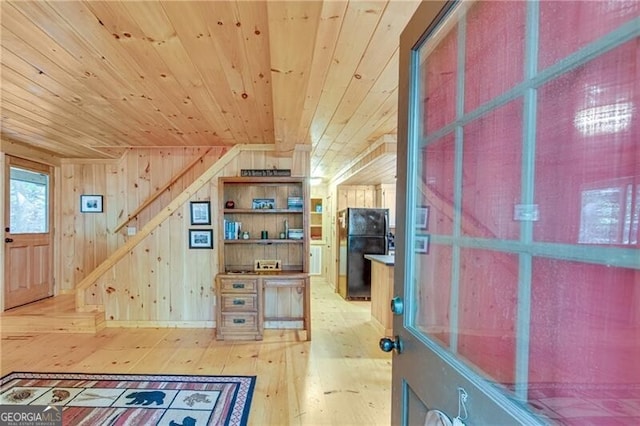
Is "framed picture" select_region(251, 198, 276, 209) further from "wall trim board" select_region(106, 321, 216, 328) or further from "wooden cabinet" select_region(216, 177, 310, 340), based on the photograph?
"wall trim board" select_region(106, 321, 216, 328)

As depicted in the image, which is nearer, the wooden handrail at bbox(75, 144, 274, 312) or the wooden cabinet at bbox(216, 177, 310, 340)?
the wooden cabinet at bbox(216, 177, 310, 340)

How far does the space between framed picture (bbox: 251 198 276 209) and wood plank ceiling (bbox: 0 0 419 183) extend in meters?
0.85

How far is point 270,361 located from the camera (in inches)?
126

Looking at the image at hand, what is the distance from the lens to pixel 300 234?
4.15m

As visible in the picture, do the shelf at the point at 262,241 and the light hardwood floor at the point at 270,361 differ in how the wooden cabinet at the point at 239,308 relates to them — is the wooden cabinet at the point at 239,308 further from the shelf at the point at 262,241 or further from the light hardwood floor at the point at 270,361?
the shelf at the point at 262,241

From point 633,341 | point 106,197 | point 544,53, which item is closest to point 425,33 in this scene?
point 544,53

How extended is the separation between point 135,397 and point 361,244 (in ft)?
12.8

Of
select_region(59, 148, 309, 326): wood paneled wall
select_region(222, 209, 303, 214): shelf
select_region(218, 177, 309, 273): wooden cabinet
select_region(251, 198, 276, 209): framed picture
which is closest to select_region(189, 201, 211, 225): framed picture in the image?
select_region(59, 148, 309, 326): wood paneled wall

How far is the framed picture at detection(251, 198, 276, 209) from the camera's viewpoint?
4.21 metres

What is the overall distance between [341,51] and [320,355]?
272cm

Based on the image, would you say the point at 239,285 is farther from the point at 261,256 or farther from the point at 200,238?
the point at 200,238

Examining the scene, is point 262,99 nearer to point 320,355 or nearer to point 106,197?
point 320,355

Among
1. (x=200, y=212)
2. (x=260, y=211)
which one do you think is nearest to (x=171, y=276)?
(x=200, y=212)

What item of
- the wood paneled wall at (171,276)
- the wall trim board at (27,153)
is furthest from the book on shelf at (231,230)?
the wall trim board at (27,153)
